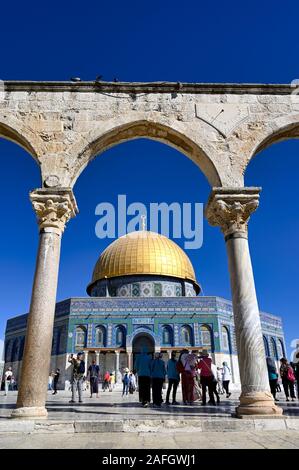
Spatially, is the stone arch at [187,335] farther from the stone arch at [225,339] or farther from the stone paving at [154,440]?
the stone paving at [154,440]

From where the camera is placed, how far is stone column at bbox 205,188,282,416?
5.18m

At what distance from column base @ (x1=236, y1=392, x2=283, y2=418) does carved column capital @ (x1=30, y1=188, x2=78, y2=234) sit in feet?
12.8

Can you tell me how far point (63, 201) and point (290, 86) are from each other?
516cm

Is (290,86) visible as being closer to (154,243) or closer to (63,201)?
(63,201)

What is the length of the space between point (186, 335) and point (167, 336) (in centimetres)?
148

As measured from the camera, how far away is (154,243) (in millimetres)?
34312

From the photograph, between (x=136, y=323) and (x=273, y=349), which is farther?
(x=273, y=349)

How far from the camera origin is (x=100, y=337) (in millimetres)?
28266

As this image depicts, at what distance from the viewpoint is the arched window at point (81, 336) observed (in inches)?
1101

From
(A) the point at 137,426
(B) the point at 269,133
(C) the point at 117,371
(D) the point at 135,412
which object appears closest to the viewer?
(A) the point at 137,426

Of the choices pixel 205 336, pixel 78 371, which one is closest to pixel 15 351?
pixel 205 336

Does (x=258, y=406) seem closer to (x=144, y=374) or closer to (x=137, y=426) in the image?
(x=137, y=426)

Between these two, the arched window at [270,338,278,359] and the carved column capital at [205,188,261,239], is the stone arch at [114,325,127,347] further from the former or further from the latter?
the carved column capital at [205,188,261,239]

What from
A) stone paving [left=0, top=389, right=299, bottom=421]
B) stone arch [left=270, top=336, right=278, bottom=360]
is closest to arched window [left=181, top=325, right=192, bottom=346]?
stone arch [left=270, top=336, right=278, bottom=360]
